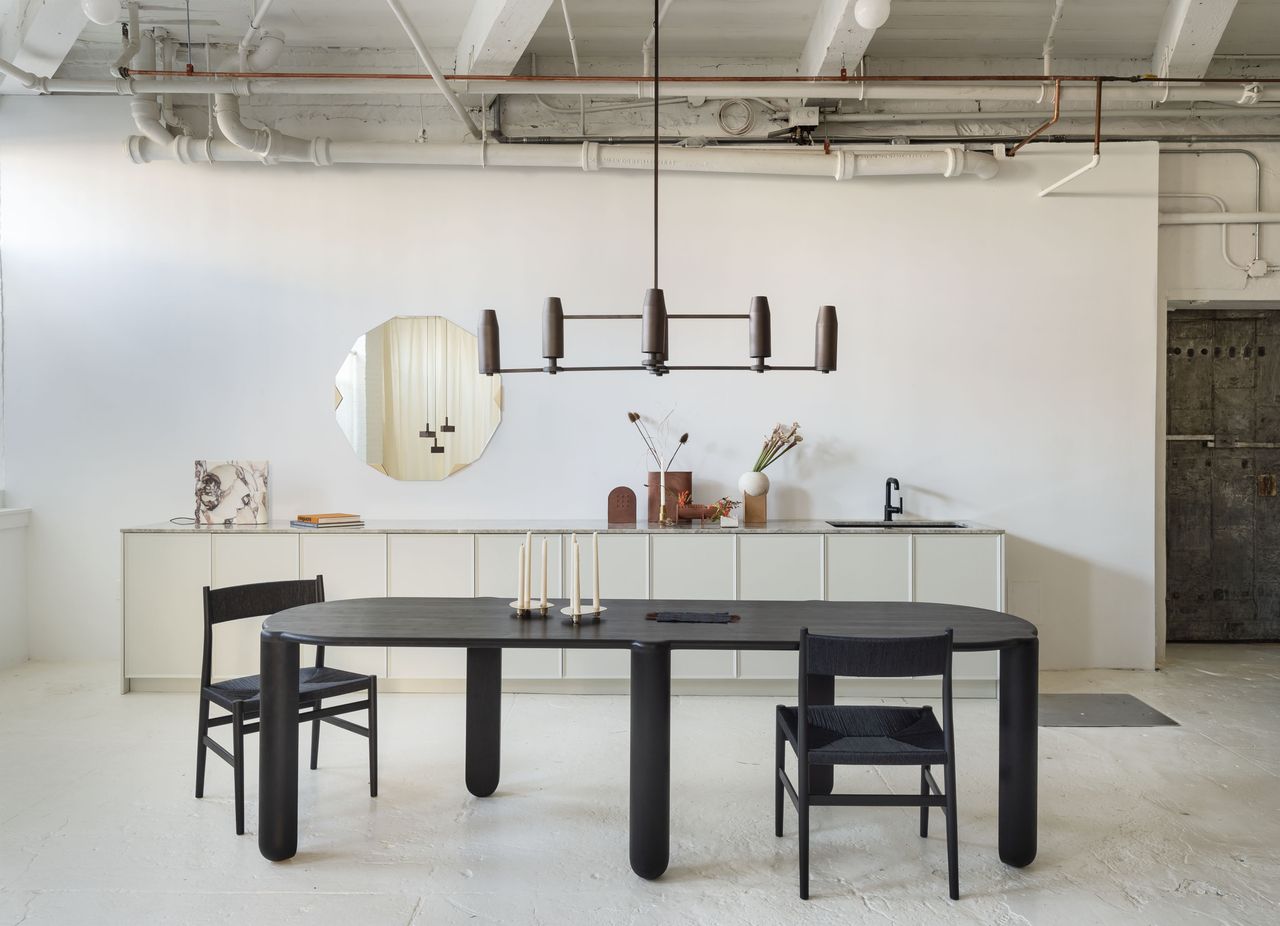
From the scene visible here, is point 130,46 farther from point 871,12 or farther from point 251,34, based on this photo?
point 871,12

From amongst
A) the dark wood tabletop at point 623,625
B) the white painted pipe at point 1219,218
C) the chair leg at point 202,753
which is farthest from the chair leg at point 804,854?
the white painted pipe at point 1219,218

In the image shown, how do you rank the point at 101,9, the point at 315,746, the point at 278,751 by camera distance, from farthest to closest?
1. the point at 101,9
2. the point at 315,746
3. the point at 278,751

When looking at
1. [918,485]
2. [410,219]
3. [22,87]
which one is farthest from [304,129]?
[918,485]

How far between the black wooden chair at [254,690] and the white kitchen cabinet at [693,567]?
198 centimetres

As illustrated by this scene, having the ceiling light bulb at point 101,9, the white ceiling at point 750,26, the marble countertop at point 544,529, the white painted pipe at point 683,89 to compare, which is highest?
the white ceiling at point 750,26

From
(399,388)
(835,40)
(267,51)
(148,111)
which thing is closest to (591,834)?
(399,388)

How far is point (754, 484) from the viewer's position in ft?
19.3

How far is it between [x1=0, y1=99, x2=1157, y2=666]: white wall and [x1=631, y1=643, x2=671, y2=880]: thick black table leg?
2.97 metres

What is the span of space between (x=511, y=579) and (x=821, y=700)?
2.26 m

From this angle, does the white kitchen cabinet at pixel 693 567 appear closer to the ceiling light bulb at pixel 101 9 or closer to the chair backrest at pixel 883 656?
the chair backrest at pixel 883 656

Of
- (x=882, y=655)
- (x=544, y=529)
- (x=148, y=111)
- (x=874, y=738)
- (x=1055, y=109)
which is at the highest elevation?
(x=148, y=111)

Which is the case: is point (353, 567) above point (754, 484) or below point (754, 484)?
below

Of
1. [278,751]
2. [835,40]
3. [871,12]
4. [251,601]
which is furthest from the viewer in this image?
[835,40]

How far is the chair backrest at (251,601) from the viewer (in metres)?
3.89
